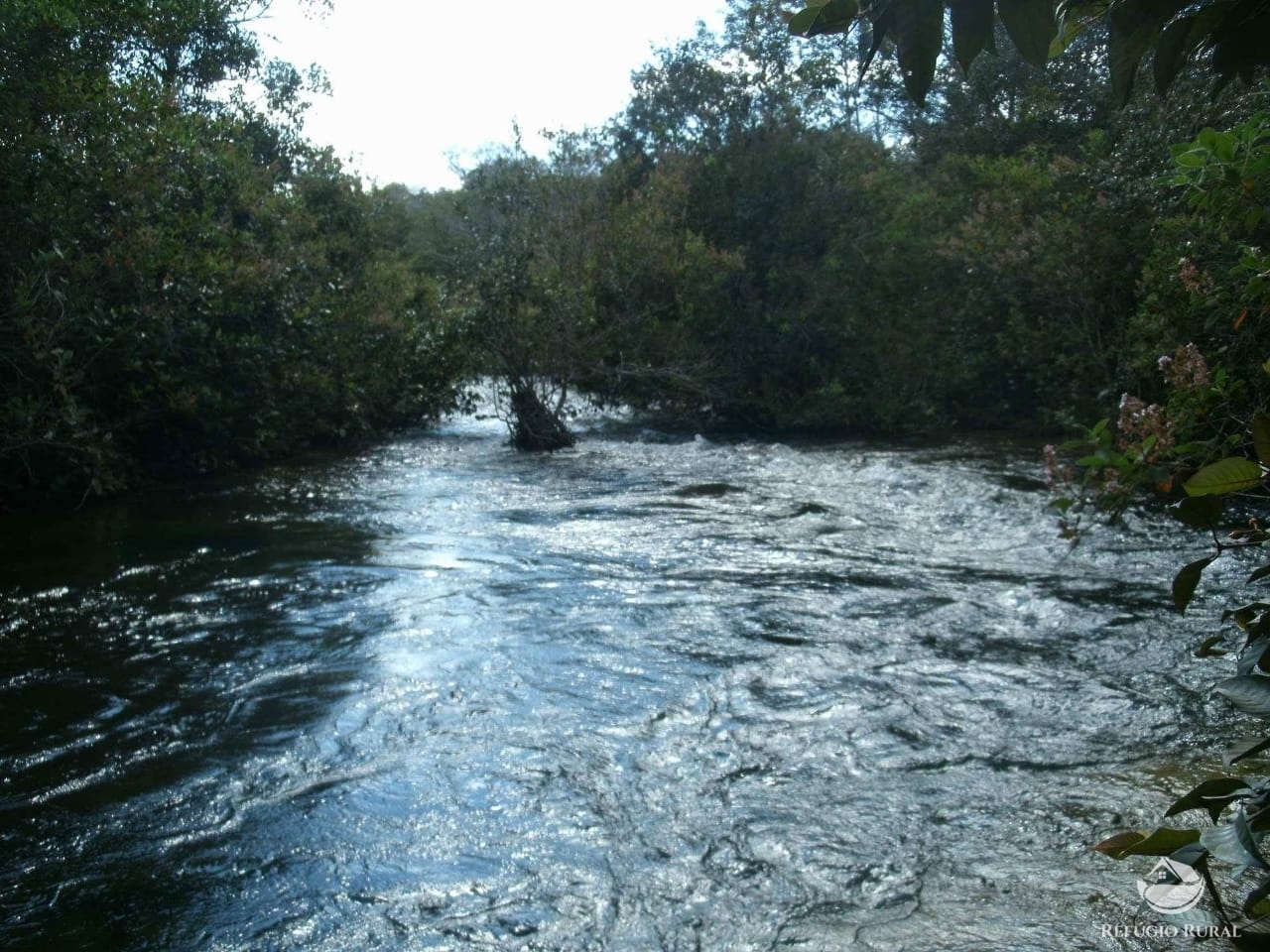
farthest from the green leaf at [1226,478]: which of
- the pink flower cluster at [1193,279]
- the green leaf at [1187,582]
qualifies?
the pink flower cluster at [1193,279]

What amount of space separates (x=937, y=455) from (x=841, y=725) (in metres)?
9.66

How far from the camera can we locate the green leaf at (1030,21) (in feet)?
5.97

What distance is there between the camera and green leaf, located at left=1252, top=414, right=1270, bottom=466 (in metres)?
1.92

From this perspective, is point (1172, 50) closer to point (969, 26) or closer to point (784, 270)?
point (969, 26)

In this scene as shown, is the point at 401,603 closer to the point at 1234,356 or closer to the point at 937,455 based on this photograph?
the point at 1234,356

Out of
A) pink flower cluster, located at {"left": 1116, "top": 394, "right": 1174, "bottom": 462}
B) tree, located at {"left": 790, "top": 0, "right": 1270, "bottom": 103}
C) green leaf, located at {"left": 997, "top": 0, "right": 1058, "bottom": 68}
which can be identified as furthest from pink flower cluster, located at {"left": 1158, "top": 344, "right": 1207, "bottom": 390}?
green leaf, located at {"left": 997, "top": 0, "right": 1058, "bottom": 68}

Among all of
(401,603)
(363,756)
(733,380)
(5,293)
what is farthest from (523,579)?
(733,380)

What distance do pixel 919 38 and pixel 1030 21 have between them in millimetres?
179

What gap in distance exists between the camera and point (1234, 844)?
1615 mm

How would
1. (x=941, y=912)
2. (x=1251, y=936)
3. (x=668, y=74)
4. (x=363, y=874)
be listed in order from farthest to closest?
(x=668, y=74) < (x=363, y=874) < (x=941, y=912) < (x=1251, y=936)

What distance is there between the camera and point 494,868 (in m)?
4.25

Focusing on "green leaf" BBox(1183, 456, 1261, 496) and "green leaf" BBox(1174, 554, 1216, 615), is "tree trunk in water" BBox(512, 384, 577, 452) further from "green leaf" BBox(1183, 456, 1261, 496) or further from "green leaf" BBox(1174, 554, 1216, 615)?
"green leaf" BBox(1183, 456, 1261, 496)

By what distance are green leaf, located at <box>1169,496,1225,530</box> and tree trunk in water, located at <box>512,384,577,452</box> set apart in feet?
47.4

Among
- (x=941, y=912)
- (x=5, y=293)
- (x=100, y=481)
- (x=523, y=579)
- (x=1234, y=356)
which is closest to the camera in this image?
(x=941, y=912)
